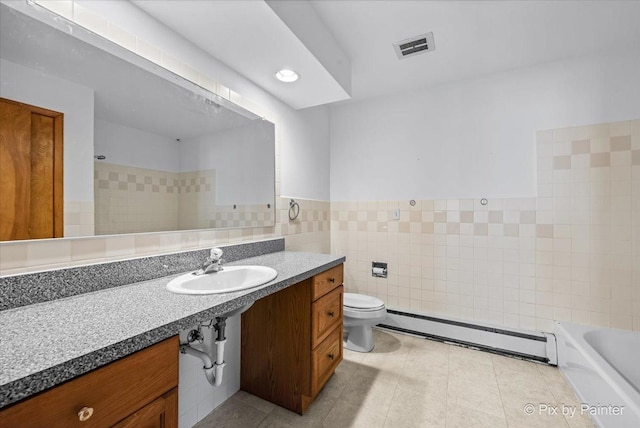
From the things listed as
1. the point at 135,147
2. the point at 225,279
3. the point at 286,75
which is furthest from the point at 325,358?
the point at 286,75

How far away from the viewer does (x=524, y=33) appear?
1803 millimetres

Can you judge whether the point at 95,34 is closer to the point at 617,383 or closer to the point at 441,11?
the point at 441,11

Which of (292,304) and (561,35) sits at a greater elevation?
(561,35)

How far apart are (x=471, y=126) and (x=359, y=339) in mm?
2046

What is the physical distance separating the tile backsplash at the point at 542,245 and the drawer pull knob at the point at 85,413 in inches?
94.5

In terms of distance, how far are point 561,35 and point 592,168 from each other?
953 mm

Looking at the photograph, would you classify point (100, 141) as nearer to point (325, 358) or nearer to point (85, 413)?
point (85, 413)

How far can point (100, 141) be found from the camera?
1.12 meters

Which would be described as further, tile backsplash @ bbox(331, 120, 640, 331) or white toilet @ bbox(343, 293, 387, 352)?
white toilet @ bbox(343, 293, 387, 352)

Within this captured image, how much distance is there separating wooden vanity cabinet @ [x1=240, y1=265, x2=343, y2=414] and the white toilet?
0.40 m

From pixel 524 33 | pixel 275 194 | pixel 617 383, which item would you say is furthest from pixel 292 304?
pixel 524 33

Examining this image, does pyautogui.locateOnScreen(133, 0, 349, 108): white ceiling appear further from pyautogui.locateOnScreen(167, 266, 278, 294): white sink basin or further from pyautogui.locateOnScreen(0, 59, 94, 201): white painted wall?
pyautogui.locateOnScreen(167, 266, 278, 294): white sink basin

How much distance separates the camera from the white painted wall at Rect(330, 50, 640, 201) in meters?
1.99

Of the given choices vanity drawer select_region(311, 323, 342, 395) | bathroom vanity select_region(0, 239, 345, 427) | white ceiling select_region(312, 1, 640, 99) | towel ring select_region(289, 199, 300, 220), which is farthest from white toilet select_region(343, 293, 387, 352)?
white ceiling select_region(312, 1, 640, 99)
